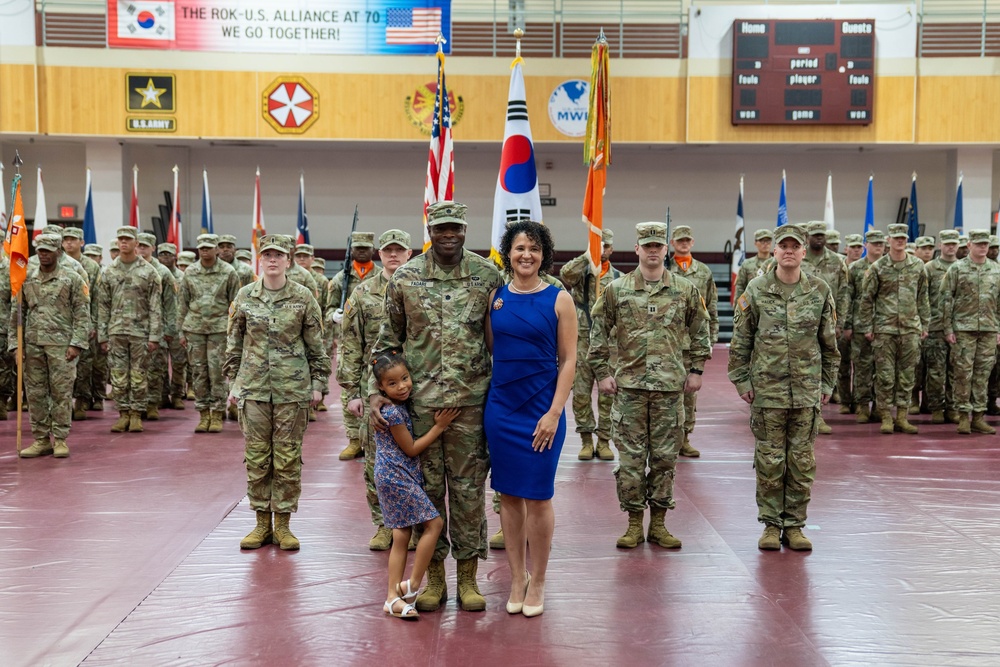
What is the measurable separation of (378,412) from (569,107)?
14626mm

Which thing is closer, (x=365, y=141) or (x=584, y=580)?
(x=584, y=580)

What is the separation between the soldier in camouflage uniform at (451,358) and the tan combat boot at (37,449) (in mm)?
5155

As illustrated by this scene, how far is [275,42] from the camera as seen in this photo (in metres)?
18.2

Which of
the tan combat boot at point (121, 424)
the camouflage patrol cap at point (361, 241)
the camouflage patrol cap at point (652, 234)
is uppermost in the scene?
the camouflage patrol cap at point (652, 234)

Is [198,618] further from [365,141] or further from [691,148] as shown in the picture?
[691,148]

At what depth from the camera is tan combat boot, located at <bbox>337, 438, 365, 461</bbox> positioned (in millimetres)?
8648

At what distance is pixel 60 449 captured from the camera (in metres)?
8.55

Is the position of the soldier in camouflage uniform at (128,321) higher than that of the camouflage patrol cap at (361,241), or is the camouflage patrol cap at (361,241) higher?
the camouflage patrol cap at (361,241)

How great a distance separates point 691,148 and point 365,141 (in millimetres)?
6412

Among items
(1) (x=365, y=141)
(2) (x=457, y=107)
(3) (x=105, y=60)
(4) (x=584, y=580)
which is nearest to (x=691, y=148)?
(2) (x=457, y=107)

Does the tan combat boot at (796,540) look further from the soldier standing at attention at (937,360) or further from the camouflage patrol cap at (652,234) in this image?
the soldier standing at attention at (937,360)

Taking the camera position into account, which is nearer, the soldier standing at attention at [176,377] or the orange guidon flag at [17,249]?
the orange guidon flag at [17,249]

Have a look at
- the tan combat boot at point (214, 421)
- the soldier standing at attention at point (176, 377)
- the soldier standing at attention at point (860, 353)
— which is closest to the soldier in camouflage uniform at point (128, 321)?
the tan combat boot at point (214, 421)

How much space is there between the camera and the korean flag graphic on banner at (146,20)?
17906mm
